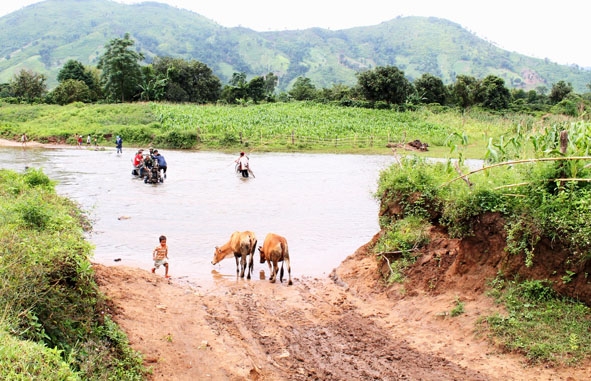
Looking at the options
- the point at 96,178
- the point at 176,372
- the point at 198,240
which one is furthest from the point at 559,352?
the point at 96,178

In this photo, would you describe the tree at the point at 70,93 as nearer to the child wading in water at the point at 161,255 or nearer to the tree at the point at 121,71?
the tree at the point at 121,71

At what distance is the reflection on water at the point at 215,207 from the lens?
44.9ft

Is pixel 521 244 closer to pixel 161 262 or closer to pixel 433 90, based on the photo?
pixel 161 262

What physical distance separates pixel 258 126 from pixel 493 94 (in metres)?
28.9

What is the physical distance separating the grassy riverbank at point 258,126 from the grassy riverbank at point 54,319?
35.2 m

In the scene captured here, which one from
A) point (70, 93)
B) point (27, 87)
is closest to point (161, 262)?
point (70, 93)

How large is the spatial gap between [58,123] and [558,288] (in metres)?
56.0

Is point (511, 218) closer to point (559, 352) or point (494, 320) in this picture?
point (494, 320)

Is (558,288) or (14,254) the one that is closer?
(14,254)

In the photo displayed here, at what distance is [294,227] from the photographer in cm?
1697

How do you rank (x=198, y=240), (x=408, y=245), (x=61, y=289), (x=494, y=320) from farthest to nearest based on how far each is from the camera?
(x=198, y=240), (x=408, y=245), (x=494, y=320), (x=61, y=289)

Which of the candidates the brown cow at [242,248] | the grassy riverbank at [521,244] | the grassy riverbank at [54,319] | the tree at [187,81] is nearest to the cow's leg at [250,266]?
the brown cow at [242,248]

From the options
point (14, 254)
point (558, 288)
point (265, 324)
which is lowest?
point (265, 324)

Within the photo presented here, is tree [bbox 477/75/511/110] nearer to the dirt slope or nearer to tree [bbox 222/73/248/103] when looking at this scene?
tree [bbox 222/73/248/103]
